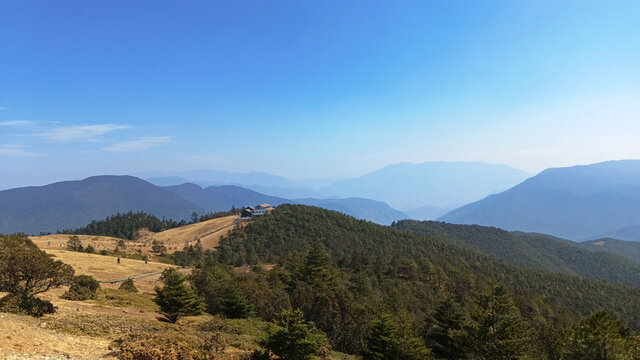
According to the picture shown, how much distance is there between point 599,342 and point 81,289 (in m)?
40.7

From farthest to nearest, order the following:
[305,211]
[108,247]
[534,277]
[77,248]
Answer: [305,211], [534,277], [108,247], [77,248]

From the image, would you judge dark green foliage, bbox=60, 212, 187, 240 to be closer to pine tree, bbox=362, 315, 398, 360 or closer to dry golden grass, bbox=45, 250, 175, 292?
dry golden grass, bbox=45, 250, 175, 292

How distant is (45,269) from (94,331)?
5.73 meters

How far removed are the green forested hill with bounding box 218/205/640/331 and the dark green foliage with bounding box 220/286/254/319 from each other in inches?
1399

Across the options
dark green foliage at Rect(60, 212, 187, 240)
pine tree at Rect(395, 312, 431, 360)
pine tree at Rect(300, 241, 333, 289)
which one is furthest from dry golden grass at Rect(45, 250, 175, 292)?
dark green foliage at Rect(60, 212, 187, 240)

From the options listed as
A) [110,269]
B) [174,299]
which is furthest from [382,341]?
[110,269]

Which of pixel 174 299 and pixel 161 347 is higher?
pixel 161 347

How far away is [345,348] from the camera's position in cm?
3762

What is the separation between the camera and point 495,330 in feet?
88.9

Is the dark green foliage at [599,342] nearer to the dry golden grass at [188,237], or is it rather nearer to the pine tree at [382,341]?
the pine tree at [382,341]

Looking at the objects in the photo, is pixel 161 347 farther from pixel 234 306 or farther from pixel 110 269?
pixel 110 269

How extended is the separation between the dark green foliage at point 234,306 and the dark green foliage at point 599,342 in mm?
28913

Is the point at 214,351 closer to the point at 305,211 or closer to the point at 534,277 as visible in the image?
the point at 305,211

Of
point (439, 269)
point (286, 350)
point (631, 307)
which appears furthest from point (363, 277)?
point (631, 307)
